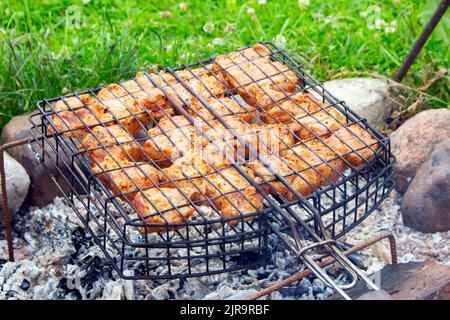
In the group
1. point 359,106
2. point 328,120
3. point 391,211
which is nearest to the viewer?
point 328,120

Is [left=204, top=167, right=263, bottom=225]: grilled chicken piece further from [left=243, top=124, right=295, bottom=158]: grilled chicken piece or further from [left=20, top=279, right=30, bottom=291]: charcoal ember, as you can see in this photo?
[left=20, top=279, right=30, bottom=291]: charcoal ember

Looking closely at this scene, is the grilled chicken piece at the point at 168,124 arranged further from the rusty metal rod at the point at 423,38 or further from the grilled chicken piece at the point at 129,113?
the rusty metal rod at the point at 423,38

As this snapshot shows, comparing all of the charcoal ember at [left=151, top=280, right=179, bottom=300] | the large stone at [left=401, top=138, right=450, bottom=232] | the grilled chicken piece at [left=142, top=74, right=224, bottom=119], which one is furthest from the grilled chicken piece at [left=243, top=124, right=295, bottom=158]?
the large stone at [left=401, top=138, right=450, bottom=232]

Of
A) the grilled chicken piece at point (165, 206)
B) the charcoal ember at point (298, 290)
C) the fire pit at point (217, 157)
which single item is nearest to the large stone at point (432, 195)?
the fire pit at point (217, 157)

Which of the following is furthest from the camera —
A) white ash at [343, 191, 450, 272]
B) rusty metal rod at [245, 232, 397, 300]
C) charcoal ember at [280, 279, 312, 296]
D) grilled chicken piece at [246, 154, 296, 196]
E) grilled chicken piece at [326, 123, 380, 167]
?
white ash at [343, 191, 450, 272]

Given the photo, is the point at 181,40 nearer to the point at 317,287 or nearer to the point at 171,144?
the point at 171,144

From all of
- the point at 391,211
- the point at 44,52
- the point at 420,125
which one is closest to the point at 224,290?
the point at 391,211

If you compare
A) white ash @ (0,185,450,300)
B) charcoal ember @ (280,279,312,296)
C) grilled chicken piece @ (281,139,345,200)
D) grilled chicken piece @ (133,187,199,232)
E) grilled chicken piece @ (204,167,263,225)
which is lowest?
white ash @ (0,185,450,300)

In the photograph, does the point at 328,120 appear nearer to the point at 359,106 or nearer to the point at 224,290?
the point at 224,290
